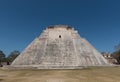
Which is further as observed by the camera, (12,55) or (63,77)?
(12,55)

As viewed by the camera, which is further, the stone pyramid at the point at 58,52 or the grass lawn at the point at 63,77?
the stone pyramid at the point at 58,52

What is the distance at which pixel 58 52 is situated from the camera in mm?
33656

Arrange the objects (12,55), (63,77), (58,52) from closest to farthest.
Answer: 1. (63,77)
2. (58,52)
3. (12,55)

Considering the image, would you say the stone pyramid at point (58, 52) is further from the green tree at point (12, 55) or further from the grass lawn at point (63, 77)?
the green tree at point (12, 55)

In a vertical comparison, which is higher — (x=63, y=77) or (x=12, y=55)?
(x=12, y=55)

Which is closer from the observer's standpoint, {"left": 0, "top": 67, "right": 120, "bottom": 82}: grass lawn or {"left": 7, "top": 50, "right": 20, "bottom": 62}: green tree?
{"left": 0, "top": 67, "right": 120, "bottom": 82}: grass lawn

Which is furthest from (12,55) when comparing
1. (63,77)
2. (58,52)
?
(63,77)

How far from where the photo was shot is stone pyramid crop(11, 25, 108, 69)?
1249 inches

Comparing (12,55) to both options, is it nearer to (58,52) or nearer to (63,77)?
(58,52)

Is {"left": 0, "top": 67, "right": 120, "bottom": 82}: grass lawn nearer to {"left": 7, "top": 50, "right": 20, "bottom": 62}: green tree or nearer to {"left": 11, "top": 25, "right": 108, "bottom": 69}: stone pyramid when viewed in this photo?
{"left": 11, "top": 25, "right": 108, "bottom": 69}: stone pyramid

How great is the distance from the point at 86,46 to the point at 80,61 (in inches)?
210

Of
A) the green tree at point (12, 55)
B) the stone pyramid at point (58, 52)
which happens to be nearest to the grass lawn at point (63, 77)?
the stone pyramid at point (58, 52)

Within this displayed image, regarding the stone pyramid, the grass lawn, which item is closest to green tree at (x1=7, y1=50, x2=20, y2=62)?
the stone pyramid

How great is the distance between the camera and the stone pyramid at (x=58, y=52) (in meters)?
31.7
